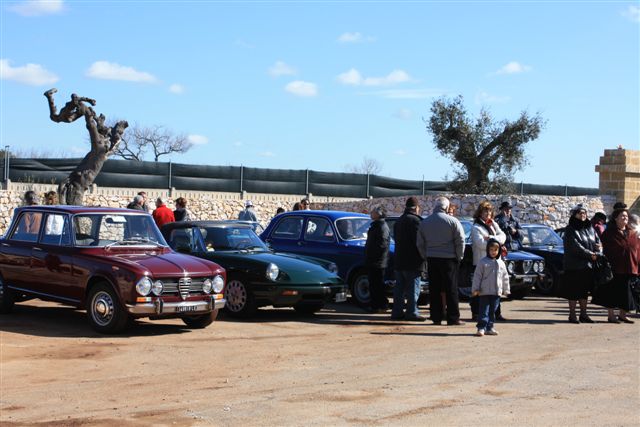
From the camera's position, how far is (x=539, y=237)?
20.9m

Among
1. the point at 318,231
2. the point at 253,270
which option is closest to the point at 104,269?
the point at 253,270

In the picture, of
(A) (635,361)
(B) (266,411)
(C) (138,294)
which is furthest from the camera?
(C) (138,294)

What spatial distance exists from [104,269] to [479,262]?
515 centimetres

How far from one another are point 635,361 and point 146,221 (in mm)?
7056

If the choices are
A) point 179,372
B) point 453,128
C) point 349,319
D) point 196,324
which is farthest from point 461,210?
point 179,372

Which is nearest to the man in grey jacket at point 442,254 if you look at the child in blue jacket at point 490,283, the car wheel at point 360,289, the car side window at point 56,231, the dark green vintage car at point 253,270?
the child in blue jacket at point 490,283

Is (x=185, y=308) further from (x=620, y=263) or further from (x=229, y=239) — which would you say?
(x=620, y=263)

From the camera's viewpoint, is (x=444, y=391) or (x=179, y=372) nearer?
(x=444, y=391)

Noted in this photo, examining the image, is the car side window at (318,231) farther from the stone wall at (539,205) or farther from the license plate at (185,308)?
the stone wall at (539,205)

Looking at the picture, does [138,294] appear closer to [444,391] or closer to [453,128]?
[444,391]

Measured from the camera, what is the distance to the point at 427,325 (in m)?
14.4

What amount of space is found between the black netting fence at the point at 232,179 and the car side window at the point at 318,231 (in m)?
16.7

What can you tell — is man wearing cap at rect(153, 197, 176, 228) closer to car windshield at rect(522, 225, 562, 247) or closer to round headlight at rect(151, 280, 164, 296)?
car windshield at rect(522, 225, 562, 247)

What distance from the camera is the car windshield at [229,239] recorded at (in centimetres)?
1533
